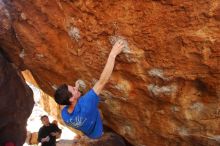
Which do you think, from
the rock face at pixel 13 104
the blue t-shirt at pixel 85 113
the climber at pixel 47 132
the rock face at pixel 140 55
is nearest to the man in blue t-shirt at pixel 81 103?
the blue t-shirt at pixel 85 113

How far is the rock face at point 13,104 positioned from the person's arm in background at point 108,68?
262 centimetres

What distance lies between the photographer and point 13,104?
6219mm

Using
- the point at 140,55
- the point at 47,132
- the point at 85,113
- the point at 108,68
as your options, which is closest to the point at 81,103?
the point at 85,113

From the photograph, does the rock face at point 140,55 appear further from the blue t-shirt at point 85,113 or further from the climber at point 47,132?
the climber at point 47,132

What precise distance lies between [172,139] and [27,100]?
11.0ft

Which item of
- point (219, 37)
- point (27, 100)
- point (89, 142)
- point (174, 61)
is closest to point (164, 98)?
point (174, 61)

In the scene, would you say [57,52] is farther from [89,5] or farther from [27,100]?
[27,100]

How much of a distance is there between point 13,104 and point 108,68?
3.49m

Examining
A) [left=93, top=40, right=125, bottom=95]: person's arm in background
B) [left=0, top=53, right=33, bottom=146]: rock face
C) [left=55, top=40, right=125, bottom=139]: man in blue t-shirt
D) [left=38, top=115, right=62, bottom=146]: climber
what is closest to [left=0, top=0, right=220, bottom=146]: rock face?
[left=93, top=40, right=125, bottom=95]: person's arm in background

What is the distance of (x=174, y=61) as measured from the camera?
141 inches

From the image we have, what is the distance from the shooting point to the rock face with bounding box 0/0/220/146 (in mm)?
3346

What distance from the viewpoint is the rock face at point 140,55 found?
Result: 335 cm

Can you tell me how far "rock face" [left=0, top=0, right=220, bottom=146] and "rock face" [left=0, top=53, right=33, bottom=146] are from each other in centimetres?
77

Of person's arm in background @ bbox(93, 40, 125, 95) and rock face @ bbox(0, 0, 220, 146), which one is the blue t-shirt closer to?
person's arm in background @ bbox(93, 40, 125, 95)
